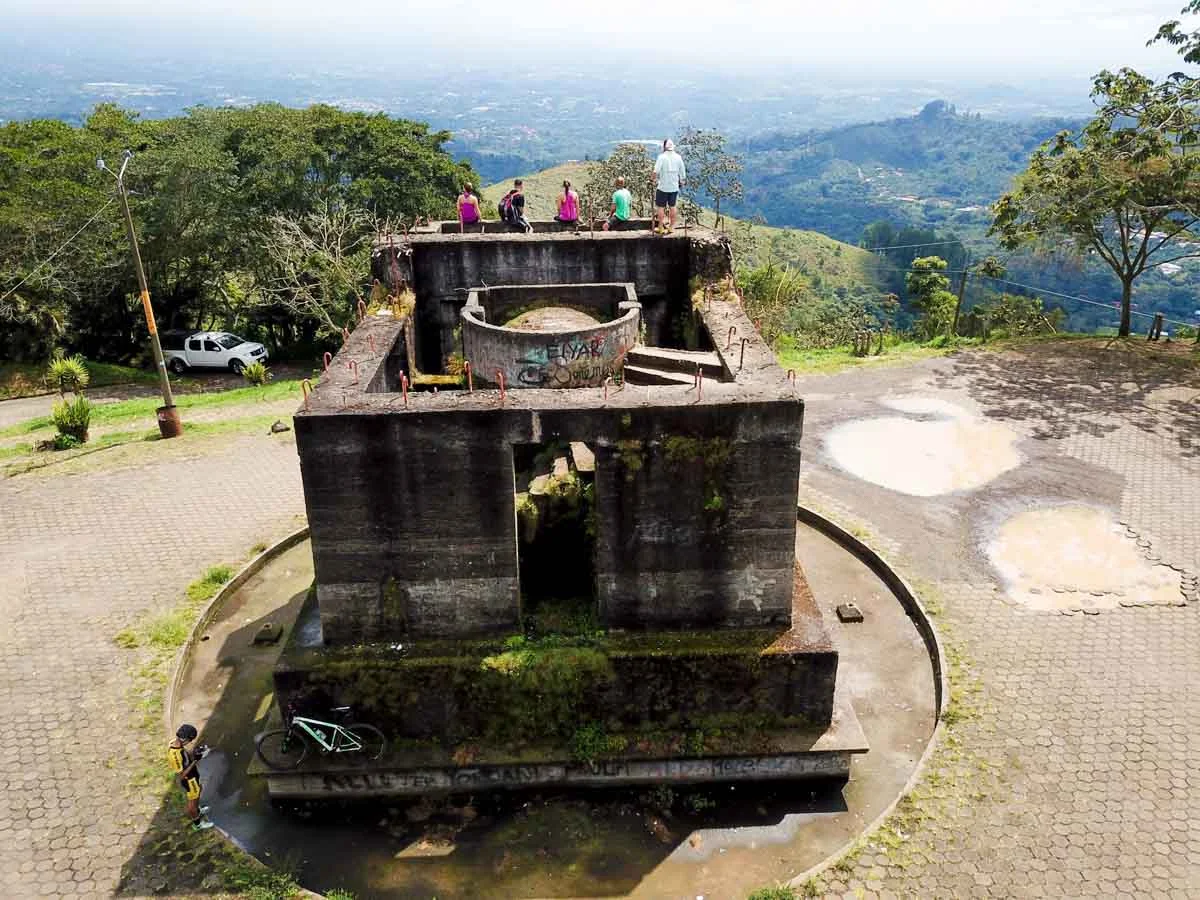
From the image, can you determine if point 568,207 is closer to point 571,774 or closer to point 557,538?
point 557,538

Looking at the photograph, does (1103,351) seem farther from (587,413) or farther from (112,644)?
(112,644)

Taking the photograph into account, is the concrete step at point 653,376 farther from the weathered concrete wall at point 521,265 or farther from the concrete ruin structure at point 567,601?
the weathered concrete wall at point 521,265

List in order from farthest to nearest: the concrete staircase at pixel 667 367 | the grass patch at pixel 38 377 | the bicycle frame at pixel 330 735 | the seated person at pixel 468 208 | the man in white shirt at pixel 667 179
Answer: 1. the grass patch at pixel 38 377
2. the seated person at pixel 468 208
3. the man in white shirt at pixel 667 179
4. the concrete staircase at pixel 667 367
5. the bicycle frame at pixel 330 735

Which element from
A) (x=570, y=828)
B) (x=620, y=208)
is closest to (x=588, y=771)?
(x=570, y=828)

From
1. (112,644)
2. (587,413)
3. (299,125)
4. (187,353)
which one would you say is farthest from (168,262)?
(587,413)

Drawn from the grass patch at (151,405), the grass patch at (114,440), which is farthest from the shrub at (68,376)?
the grass patch at (114,440)

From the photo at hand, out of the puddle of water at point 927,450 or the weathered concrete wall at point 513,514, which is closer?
the weathered concrete wall at point 513,514

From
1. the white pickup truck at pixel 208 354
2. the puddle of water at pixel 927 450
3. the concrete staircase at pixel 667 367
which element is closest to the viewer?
the concrete staircase at pixel 667 367

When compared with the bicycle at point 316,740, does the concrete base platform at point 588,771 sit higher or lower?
lower
